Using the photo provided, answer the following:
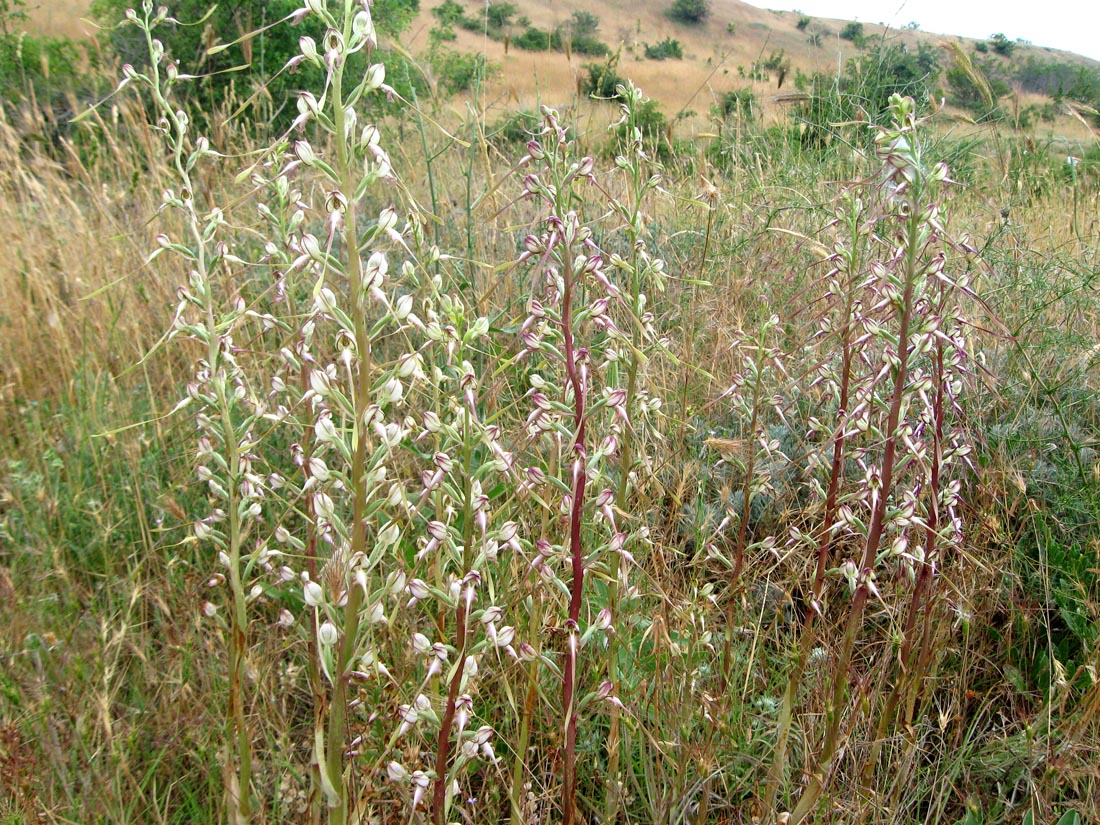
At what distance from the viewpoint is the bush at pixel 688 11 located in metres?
20.1

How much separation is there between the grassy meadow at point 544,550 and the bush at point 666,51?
52.7ft

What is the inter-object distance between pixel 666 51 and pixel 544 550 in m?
18.9

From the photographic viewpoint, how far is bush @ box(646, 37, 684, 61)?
18.1 m

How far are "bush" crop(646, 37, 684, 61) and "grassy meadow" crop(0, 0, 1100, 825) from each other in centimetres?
1607

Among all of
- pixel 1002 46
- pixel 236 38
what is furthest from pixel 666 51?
pixel 236 38

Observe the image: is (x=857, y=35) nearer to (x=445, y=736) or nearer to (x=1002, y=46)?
(x=445, y=736)

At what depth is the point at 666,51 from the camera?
18141mm

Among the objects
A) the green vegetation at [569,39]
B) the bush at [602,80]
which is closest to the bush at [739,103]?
the bush at [602,80]

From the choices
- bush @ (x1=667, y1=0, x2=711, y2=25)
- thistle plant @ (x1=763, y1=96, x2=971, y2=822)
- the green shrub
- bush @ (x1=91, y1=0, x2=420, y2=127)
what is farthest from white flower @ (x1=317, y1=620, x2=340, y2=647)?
bush @ (x1=667, y1=0, x2=711, y2=25)

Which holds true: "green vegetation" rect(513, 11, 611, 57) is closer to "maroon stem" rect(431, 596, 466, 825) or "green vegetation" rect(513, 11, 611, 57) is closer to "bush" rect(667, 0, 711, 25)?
"maroon stem" rect(431, 596, 466, 825)

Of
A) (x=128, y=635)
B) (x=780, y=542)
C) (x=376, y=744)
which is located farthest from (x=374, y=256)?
(x=780, y=542)

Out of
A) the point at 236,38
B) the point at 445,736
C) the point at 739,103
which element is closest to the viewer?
the point at 445,736

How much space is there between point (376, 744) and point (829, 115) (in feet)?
16.5

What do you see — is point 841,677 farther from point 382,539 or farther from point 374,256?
point 374,256
